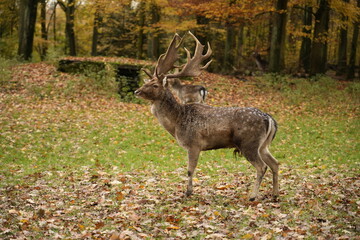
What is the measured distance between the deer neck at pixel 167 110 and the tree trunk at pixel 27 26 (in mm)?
20913

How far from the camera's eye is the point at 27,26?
2552 centimetres

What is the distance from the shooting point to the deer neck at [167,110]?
7629mm

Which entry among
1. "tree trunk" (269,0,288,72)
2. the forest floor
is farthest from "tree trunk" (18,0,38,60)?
"tree trunk" (269,0,288,72)

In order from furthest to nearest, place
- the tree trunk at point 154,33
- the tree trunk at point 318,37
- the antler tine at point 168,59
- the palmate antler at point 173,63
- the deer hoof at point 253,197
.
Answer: the tree trunk at point 154,33 < the tree trunk at point 318,37 < the antler tine at point 168,59 < the palmate antler at point 173,63 < the deer hoof at point 253,197

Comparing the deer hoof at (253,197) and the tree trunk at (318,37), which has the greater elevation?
the tree trunk at (318,37)

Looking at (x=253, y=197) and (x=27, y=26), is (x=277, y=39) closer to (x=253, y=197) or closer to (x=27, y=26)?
(x=27, y=26)

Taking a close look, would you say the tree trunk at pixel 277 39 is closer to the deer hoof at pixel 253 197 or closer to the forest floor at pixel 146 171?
the forest floor at pixel 146 171

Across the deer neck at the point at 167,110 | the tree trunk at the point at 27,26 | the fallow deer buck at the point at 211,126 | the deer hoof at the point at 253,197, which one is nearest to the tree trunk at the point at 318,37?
the tree trunk at the point at 27,26

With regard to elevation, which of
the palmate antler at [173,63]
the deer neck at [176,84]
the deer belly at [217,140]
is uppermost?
the palmate antler at [173,63]

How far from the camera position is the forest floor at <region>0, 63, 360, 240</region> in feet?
19.2

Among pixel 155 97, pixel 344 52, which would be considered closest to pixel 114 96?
pixel 155 97

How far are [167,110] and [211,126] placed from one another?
0.98 meters

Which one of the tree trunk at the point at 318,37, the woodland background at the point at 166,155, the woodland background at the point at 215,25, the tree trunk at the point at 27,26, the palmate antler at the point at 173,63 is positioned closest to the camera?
the woodland background at the point at 166,155

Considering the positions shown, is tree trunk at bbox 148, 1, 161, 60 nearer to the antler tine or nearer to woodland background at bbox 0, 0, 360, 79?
woodland background at bbox 0, 0, 360, 79
